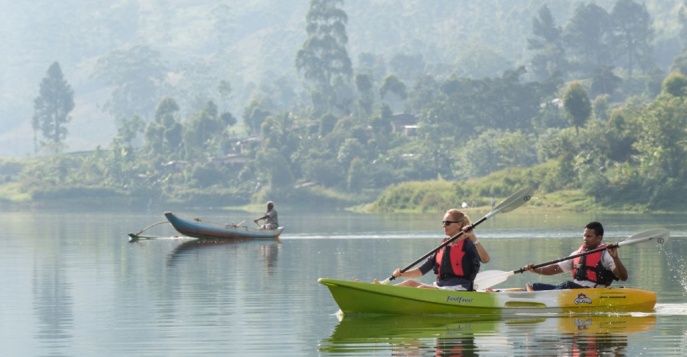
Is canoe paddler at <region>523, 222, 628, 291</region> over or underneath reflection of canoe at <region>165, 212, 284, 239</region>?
underneath

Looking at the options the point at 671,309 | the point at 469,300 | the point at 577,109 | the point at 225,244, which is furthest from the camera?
the point at 577,109

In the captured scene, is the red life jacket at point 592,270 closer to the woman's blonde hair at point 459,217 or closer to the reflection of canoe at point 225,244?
the woman's blonde hair at point 459,217

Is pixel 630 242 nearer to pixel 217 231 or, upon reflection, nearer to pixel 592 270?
pixel 592 270

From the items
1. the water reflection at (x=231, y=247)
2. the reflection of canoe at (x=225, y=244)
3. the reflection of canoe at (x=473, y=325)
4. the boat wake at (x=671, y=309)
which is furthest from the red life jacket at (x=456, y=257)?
the reflection of canoe at (x=225, y=244)

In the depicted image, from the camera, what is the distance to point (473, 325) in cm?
2473

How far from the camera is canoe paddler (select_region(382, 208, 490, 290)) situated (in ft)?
80.5

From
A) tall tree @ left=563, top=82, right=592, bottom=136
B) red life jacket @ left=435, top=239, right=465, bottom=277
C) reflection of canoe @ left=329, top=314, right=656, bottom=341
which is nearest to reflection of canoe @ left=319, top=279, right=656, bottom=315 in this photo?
reflection of canoe @ left=329, top=314, right=656, bottom=341

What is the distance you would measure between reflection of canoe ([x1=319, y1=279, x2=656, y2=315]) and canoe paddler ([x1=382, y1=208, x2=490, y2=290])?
0.31 metres

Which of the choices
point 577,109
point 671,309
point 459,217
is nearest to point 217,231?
point 671,309

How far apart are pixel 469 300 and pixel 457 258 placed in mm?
833

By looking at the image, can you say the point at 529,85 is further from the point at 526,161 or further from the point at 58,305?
the point at 58,305

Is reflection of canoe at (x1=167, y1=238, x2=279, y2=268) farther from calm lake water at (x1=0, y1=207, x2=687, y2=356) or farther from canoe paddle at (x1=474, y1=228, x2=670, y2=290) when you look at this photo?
canoe paddle at (x1=474, y1=228, x2=670, y2=290)

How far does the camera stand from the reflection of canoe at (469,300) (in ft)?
82.9

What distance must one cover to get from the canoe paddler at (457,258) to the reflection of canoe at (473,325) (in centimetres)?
64
